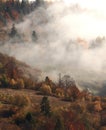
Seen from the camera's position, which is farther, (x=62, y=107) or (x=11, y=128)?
(x=62, y=107)

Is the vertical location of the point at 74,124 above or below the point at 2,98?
below

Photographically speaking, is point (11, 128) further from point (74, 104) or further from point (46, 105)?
point (74, 104)

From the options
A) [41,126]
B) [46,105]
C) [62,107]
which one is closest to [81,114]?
[62,107]

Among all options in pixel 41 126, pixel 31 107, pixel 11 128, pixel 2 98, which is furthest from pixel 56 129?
pixel 2 98

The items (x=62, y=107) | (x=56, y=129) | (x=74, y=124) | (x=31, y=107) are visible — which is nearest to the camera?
(x=56, y=129)

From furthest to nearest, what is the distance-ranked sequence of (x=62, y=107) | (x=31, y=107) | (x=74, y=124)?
1. (x=62, y=107)
2. (x=31, y=107)
3. (x=74, y=124)

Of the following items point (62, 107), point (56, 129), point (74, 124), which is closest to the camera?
point (56, 129)

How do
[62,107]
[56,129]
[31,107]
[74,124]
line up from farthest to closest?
[62,107] → [31,107] → [74,124] → [56,129]

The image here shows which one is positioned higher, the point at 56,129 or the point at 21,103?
the point at 21,103

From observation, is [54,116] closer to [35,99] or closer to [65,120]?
[65,120]
